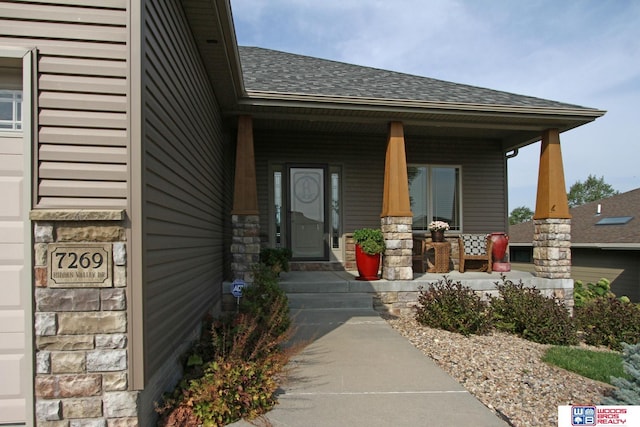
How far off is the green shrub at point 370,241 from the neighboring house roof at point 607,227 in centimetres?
1059

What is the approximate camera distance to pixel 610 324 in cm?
525

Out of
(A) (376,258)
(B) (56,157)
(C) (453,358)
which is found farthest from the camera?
(A) (376,258)

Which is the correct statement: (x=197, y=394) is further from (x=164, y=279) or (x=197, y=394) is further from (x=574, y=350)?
(x=574, y=350)

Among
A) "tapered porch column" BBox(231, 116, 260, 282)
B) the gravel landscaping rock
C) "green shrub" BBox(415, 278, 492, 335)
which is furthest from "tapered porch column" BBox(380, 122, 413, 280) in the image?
"tapered porch column" BBox(231, 116, 260, 282)

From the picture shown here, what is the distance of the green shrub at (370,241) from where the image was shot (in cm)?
605

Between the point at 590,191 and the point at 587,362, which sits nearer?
the point at 587,362

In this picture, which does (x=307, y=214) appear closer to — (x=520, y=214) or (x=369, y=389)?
(x=369, y=389)

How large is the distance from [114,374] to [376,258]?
4.47 m

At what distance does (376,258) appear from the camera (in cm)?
623

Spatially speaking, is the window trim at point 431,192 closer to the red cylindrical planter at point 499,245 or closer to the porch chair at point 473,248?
the porch chair at point 473,248

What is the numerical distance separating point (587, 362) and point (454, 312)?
1512mm

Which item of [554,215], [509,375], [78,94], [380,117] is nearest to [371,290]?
[509,375]

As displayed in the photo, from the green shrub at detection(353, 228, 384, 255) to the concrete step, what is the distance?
71cm

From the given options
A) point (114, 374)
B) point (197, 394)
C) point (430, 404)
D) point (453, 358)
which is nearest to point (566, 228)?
point (453, 358)
